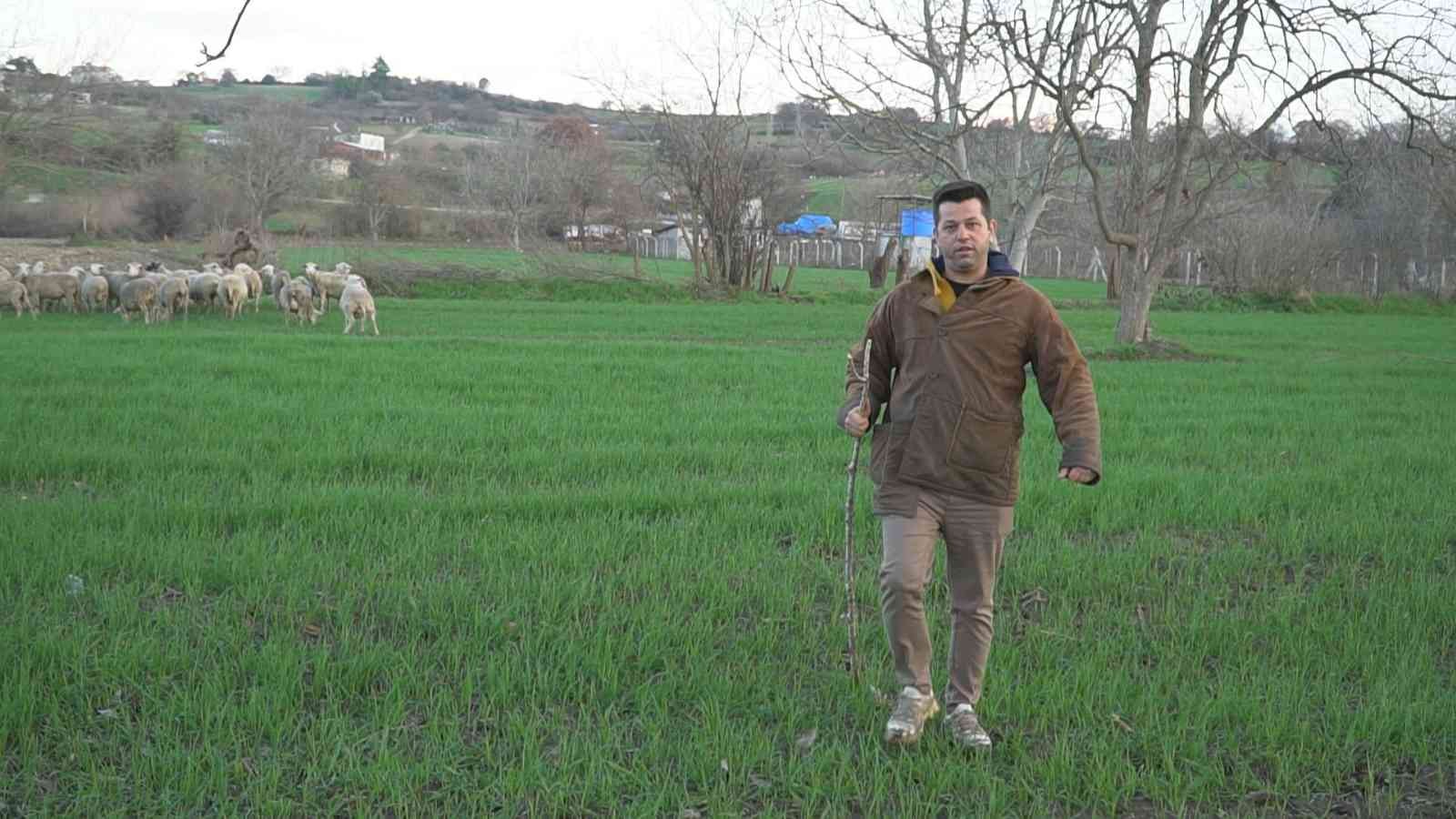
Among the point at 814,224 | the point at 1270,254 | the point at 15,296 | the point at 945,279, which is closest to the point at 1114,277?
the point at 1270,254

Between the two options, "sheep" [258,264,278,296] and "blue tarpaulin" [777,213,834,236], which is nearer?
"sheep" [258,264,278,296]

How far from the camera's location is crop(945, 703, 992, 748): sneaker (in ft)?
15.4

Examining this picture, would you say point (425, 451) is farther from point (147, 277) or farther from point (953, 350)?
point (147, 277)

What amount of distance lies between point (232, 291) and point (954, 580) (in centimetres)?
2306

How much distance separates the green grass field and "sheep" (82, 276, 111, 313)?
14027 mm

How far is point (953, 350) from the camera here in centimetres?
473

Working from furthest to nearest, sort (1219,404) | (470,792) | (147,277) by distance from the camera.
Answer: (147,277)
(1219,404)
(470,792)

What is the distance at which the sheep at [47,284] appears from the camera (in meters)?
25.5

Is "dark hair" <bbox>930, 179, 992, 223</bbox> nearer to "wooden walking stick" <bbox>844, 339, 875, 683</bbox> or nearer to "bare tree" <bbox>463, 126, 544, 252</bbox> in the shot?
"wooden walking stick" <bbox>844, 339, 875, 683</bbox>

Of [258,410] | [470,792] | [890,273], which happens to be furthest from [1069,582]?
Result: [890,273]

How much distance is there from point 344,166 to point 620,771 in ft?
254

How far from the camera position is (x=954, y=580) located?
16.0ft

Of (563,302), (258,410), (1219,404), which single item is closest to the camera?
(258,410)

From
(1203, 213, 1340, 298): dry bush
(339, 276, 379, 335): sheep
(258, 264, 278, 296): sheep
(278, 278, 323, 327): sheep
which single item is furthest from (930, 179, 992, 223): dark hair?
(1203, 213, 1340, 298): dry bush
